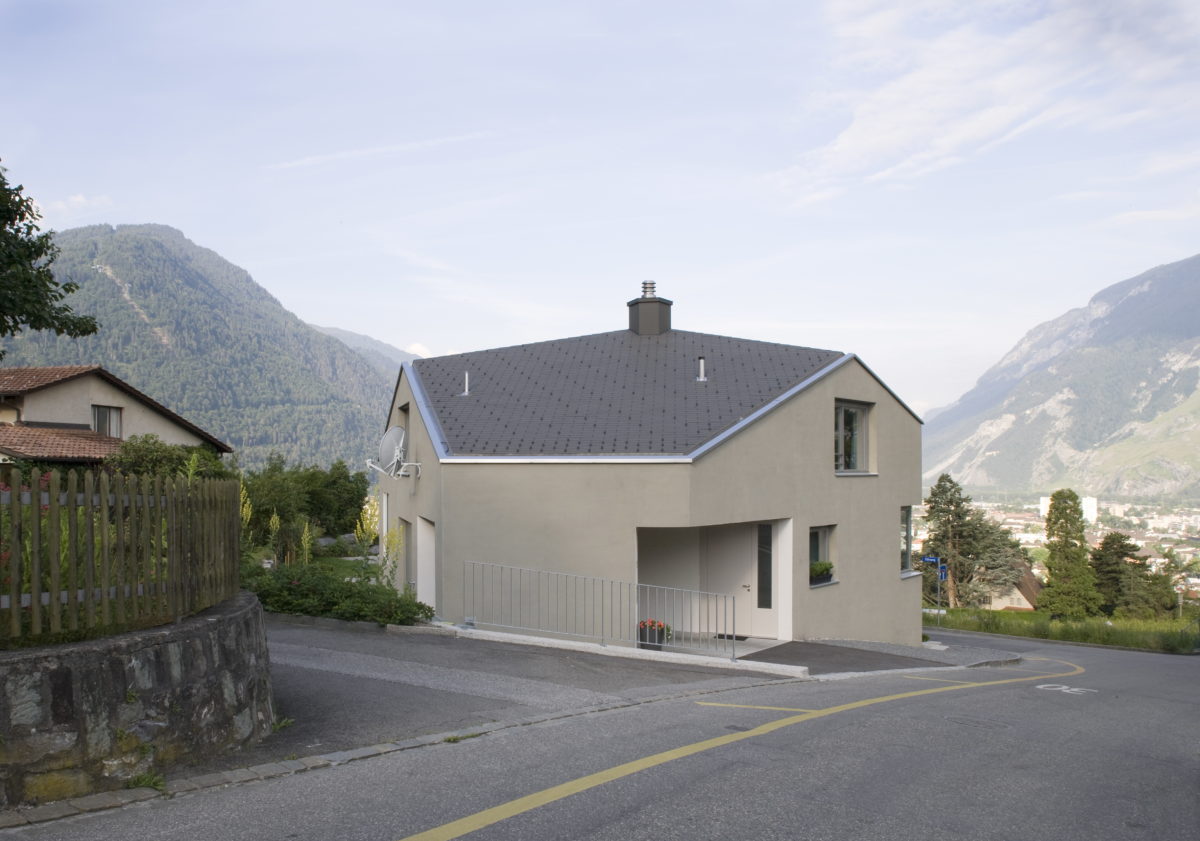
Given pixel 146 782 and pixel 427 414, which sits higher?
pixel 427 414

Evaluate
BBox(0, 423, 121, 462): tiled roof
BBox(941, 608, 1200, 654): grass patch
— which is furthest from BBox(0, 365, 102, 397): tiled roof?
BBox(941, 608, 1200, 654): grass patch

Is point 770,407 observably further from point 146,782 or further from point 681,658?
point 146,782

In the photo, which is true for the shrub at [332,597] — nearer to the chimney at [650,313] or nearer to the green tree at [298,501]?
the chimney at [650,313]

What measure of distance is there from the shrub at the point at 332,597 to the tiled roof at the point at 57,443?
83.6 feet

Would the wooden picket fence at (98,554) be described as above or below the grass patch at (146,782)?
above

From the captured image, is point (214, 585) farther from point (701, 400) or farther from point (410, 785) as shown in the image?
point (701, 400)

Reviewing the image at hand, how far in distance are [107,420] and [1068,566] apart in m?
59.2

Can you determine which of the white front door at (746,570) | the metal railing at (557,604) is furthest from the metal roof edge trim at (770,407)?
the metal railing at (557,604)

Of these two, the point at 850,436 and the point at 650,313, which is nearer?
the point at 850,436

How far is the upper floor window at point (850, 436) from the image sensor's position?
20.5 metres

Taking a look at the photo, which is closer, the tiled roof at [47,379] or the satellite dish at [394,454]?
the satellite dish at [394,454]

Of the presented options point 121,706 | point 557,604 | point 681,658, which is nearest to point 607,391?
point 557,604

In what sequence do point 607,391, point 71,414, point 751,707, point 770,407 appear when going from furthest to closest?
point 71,414, point 607,391, point 770,407, point 751,707

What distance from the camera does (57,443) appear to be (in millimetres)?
38531
